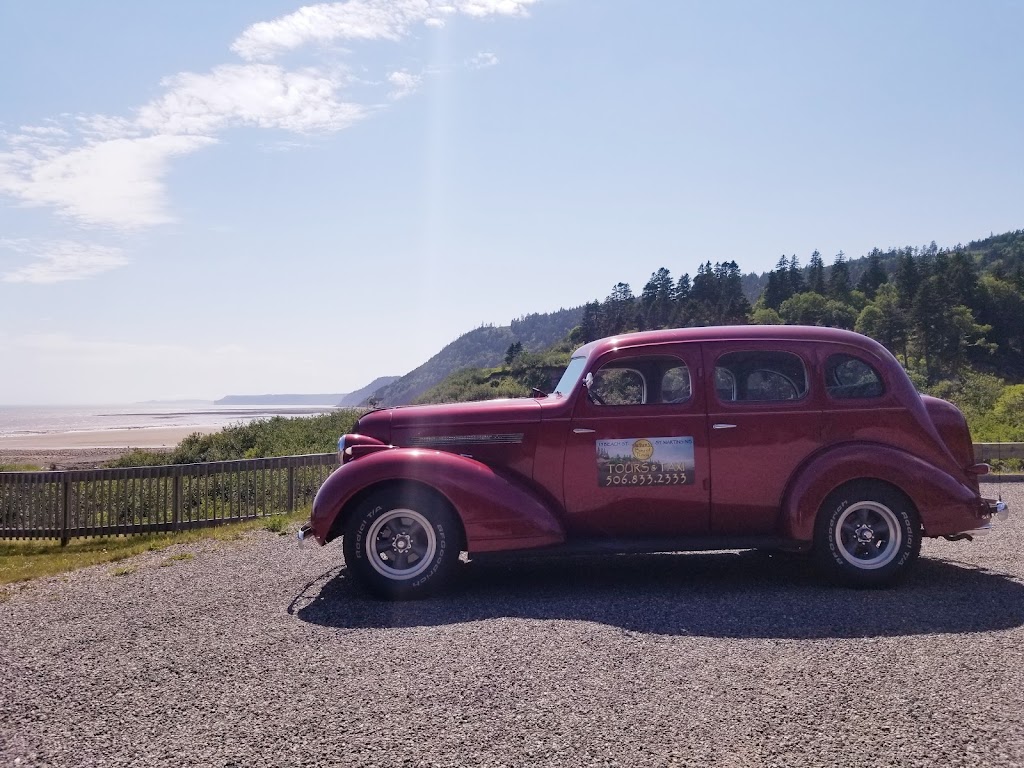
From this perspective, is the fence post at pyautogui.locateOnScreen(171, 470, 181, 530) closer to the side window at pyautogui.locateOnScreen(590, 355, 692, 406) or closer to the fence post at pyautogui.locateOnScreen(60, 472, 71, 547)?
the fence post at pyautogui.locateOnScreen(60, 472, 71, 547)

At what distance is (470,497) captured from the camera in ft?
19.9

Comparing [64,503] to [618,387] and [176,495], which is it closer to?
[176,495]

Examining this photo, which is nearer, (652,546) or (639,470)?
(652,546)

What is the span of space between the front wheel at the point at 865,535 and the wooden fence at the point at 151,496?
345 inches

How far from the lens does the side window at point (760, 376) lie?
6422 mm

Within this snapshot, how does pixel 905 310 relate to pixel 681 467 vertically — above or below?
above

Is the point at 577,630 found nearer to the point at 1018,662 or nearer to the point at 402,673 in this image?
the point at 402,673

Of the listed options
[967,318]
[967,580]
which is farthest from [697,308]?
[967,580]

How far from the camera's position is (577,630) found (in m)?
4.99

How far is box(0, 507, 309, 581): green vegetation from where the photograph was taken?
31.0 ft

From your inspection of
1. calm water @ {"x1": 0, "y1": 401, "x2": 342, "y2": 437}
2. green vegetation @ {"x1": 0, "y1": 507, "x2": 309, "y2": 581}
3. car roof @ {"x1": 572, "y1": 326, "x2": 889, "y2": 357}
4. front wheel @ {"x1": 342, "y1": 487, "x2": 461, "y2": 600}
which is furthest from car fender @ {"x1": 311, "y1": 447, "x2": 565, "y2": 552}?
calm water @ {"x1": 0, "y1": 401, "x2": 342, "y2": 437}

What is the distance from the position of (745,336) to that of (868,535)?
1.91 m

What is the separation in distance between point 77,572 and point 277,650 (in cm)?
534

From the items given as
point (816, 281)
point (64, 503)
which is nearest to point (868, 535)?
point (64, 503)
